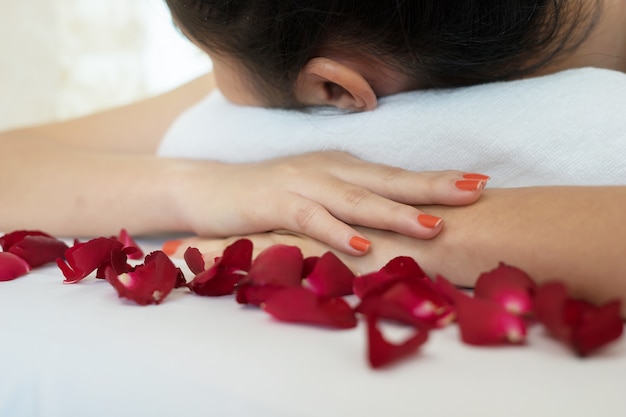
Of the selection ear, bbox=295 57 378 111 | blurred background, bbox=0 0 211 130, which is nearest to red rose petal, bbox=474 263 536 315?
ear, bbox=295 57 378 111

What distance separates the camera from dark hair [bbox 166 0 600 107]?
0.74 meters

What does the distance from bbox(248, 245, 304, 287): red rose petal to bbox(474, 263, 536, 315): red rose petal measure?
16 cm

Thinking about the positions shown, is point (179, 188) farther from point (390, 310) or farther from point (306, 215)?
point (390, 310)

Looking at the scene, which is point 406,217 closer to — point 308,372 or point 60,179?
point 308,372

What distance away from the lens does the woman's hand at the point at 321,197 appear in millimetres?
698

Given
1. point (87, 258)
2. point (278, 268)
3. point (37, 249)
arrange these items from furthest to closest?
point (37, 249) < point (87, 258) < point (278, 268)

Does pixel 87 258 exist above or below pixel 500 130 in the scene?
below

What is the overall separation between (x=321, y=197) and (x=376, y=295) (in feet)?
0.88

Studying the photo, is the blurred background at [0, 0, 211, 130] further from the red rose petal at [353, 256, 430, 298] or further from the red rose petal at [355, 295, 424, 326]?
the red rose petal at [355, 295, 424, 326]

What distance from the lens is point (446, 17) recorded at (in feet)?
2.44

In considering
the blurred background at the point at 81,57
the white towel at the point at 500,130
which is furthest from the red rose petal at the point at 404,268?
the blurred background at the point at 81,57

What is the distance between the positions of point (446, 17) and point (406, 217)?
0.23 meters

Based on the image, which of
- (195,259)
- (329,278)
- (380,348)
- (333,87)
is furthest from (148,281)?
(333,87)

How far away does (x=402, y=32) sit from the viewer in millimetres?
754
